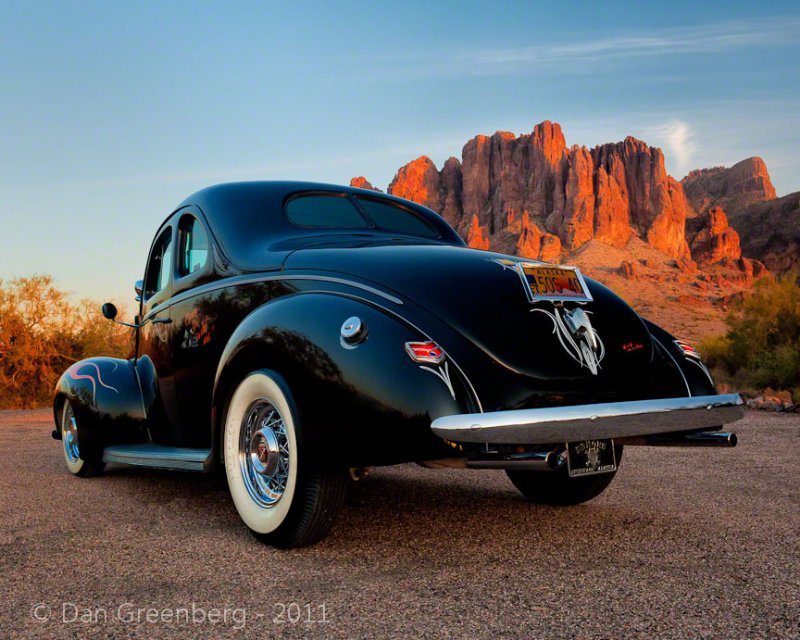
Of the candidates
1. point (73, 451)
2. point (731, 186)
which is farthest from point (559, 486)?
point (731, 186)

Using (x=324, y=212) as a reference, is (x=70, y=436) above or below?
below

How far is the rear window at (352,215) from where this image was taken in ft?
15.3

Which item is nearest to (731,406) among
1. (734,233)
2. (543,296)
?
(543,296)

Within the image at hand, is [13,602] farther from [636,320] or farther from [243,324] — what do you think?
[636,320]

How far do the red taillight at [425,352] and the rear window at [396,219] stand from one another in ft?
6.27

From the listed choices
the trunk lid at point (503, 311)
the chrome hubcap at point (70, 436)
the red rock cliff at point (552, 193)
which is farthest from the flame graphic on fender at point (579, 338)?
the red rock cliff at point (552, 193)

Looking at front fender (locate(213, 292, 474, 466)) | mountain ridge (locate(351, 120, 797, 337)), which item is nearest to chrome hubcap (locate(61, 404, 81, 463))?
front fender (locate(213, 292, 474, 466))

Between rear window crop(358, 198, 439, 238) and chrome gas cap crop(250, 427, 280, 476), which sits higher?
rear window crop(358, 198, 439, 238)

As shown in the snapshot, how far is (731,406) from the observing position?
3592mm

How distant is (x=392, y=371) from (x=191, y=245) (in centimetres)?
249

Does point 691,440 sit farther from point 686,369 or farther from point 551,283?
point 551,283

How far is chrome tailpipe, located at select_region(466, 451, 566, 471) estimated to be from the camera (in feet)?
9.71

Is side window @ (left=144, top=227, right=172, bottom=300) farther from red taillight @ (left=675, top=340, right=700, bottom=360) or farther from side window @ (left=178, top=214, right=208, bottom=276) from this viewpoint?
red taillight @ (left=675, top=340, right=700, bottom=360)

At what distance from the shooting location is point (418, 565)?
10.6ft
